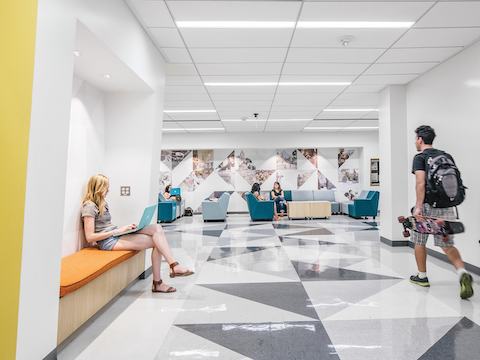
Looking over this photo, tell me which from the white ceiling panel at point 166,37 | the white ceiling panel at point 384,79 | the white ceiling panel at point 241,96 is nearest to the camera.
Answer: the white ceiling panel at point 166,37

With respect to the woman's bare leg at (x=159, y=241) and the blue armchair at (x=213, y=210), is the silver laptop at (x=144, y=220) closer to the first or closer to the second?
the woman's bare leg at (x=159, y=241)

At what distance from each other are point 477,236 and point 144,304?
170 inches

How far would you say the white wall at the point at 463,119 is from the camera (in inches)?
162

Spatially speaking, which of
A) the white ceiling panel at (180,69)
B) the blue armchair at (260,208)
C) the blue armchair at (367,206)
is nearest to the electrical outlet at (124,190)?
the white ceiling panel at (180,69)

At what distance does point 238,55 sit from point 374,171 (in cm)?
907

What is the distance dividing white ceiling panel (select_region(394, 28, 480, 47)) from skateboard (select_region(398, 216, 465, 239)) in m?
2.36

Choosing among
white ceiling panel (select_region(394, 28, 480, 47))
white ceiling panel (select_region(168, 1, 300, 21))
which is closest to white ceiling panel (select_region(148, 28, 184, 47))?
white ceiling panel (select_region(168, 1, 300, 21))

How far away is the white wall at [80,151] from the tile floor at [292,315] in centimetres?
89

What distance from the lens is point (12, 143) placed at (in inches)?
64.9

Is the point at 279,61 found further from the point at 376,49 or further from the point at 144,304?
the point at 144,304

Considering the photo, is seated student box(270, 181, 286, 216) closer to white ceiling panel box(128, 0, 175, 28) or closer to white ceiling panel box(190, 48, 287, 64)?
white ceiling panel box(190, 48, 287, 64)

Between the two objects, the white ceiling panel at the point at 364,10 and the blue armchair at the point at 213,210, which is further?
the blue armchair at the point at 213,210

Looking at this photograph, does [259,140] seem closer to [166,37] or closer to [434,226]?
[166,37]

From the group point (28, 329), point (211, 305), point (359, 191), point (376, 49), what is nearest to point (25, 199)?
point (28, 329)
